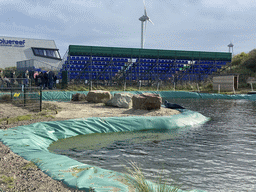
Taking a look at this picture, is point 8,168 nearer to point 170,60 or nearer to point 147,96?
point 147,96

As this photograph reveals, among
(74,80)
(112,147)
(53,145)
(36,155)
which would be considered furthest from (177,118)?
(74,80)

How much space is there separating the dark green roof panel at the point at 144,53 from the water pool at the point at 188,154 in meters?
23.3

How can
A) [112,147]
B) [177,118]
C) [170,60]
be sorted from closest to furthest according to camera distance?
[112,147]
[177,118]
[170,60]

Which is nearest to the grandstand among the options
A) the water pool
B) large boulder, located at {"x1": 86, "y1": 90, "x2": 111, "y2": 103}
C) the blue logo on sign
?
large boulder, located at {"x1": 86, "y1": 90, "x2": 111, "y2": 103}

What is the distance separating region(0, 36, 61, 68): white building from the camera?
47469 millimetres

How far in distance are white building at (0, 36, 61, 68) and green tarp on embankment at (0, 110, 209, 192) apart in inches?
1647

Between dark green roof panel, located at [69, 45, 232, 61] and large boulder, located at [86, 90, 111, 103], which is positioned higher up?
dark green roof panel, located at [69, 45, 232, 61]

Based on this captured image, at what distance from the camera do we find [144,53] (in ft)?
109

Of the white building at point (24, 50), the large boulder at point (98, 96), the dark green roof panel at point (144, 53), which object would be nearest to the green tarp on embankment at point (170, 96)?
the large boulder at point (98, 96)

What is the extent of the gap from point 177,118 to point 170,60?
26618mm

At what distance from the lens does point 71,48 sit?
29.6 m

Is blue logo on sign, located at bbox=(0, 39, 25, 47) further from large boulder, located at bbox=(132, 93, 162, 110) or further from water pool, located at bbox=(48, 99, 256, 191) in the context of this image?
water pool, located at bbox=(48, 99, 256, 191)

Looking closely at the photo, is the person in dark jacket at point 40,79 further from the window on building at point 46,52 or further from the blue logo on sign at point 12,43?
the blue logo on sign at point 12,43

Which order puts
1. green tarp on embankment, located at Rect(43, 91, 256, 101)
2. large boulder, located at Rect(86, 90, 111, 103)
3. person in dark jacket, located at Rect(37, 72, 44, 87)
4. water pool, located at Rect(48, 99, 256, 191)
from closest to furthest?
water pool, located at Rect(48, 99, 256, 191) → large boulder, located at Rect(86, 90, 111, 103) → green tarp on embankment, located at Rect(43, 91, 256, 101) → person in dark jacket, located at Rect(37, 72, 44, 87)
